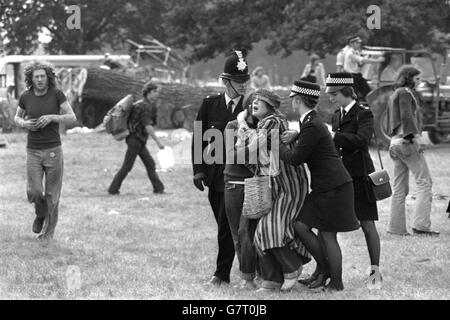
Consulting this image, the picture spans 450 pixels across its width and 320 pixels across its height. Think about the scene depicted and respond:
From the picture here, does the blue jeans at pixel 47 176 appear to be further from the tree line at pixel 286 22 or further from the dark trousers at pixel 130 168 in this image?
the tree line at pixel 286 22

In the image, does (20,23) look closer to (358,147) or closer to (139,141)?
(139,141)

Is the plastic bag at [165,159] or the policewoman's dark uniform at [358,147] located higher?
the policewoman's dark uniform at [358,147]

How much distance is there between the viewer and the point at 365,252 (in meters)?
9.38

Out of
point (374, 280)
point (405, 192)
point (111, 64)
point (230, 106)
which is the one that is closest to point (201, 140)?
point (230, 106)

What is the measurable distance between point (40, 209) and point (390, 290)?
3.83 m

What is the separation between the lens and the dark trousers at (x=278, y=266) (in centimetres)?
735

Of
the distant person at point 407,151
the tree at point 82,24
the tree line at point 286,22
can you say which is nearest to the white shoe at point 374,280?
the distant person at point 407,151

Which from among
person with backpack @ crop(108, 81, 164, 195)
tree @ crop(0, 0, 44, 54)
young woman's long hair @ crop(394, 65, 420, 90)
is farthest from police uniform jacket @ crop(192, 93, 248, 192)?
tree @ crop(0, 0, 44, 54)

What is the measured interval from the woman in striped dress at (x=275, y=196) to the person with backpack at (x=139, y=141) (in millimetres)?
6704

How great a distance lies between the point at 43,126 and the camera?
953 centimetres

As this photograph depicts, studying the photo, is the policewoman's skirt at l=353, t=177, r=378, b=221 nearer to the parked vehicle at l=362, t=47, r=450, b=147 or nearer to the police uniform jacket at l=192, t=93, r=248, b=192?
the police uniform jacket at l=192, t=93, r=248, b=192

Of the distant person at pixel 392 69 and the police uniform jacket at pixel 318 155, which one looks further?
the distant person at pixel 392 69

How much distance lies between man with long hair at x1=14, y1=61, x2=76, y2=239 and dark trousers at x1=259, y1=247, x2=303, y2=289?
9.75ft
